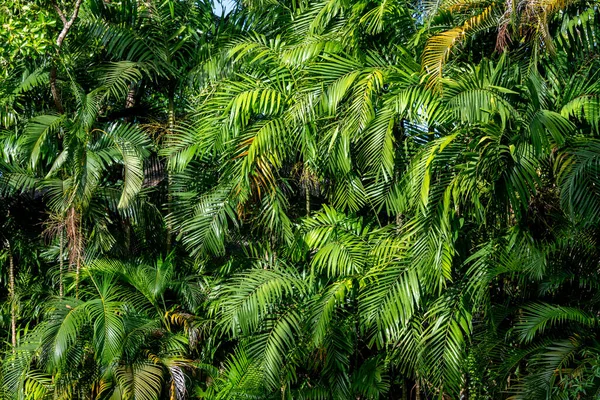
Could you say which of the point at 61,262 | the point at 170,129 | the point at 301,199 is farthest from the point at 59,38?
the point at 301,199

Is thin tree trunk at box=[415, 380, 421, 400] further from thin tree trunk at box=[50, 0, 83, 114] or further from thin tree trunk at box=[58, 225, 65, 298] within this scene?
thin tree trunk at box=[50, 0, 83, 114]

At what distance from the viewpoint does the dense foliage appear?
6137mm

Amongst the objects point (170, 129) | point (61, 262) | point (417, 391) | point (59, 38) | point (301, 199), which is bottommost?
point (417, 391)

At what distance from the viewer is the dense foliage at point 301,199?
20.1ft

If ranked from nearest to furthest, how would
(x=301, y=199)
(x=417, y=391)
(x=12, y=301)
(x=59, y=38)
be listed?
1. (x=417, y=391)
2. (x=59, y=38)
3. (x=301, y=199)
4. (x=12, y=301)

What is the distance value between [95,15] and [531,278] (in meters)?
→ 4.84

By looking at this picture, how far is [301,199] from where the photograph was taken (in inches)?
319

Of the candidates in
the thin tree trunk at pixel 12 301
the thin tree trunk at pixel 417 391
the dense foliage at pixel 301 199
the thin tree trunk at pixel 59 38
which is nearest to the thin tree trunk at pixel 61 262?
the dense foliage at pixel 301 199

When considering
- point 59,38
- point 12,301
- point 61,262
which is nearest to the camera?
point 59,38

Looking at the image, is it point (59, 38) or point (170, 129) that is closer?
point (59, 38)

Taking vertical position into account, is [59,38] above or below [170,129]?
above

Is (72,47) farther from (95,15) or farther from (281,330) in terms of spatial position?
(281,330)

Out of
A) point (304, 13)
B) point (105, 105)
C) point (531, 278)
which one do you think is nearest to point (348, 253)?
point (531, 278)

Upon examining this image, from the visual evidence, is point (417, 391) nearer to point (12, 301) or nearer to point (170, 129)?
point (170, 129)
